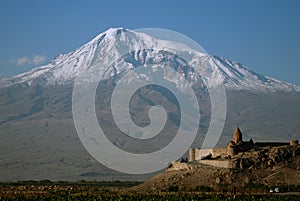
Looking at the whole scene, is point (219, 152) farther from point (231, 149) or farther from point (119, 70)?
point (119, 70)

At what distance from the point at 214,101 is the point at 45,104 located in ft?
131

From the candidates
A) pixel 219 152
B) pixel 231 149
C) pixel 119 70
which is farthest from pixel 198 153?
pixel 119 70

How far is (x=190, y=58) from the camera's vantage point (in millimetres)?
182625

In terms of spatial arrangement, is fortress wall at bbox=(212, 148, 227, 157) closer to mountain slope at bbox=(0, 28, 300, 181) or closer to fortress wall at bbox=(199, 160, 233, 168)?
fortress wall at bbox=(199, 160, 233, 168)

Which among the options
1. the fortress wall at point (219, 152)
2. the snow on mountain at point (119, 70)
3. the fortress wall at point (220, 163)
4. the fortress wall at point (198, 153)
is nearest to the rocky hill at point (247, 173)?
the fortress wall at point (220, 163)

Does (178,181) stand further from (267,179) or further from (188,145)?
(188,145)

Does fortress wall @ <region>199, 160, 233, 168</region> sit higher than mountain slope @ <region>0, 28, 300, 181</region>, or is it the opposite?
mountain slope @ <region>0, 28, 300, 181</region>

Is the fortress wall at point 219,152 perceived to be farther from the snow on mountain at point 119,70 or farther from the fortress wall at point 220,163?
the snow on mountain at point 119,70

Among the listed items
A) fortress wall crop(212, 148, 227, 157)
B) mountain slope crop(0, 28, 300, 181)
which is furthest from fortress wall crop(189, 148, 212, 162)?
mountain slope crop(0, 28, 300, 181)

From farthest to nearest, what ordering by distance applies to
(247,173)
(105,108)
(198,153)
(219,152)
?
(105,108)
(198,153)
(219,152)
(247,173)

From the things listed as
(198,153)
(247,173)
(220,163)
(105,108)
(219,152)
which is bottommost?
(247,173)

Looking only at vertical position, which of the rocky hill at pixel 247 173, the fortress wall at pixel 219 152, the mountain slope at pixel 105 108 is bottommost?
the rocky hill at pixel 247 173

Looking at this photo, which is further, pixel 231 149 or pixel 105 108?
pixel 105 108

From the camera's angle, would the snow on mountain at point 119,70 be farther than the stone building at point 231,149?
Yes
